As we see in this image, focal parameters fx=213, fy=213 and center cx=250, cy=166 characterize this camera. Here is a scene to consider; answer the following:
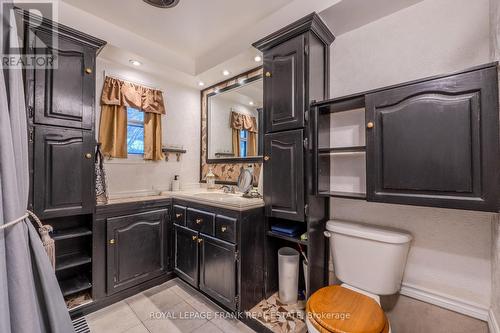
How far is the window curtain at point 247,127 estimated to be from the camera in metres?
2.38

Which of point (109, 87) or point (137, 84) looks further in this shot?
point (137, 84)

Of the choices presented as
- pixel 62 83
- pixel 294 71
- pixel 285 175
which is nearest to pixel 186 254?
pixel 285 175

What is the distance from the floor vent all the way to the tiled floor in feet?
0.09

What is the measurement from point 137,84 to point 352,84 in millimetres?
2305

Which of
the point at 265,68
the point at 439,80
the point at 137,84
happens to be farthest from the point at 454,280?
the point at 137,84

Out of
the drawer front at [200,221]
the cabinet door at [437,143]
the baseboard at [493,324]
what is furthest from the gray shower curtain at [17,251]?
the baseboard at [493,324]

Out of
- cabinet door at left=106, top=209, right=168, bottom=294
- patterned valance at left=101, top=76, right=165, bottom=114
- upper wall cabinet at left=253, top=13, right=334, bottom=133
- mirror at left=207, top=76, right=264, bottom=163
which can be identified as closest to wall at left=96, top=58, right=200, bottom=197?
patterned valance at left=101, top=76, right=165, bottom=114

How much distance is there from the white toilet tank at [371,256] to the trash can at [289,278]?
369 mm

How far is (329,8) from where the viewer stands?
60.9 inches

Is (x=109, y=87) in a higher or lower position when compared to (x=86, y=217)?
higher

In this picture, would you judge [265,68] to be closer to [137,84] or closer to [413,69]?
[413,69]

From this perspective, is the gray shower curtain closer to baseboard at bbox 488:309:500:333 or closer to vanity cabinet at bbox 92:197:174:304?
vanity cabinet at bbox 92:197:174:304

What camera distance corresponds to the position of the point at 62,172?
1663mm

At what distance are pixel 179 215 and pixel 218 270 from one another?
72cm
